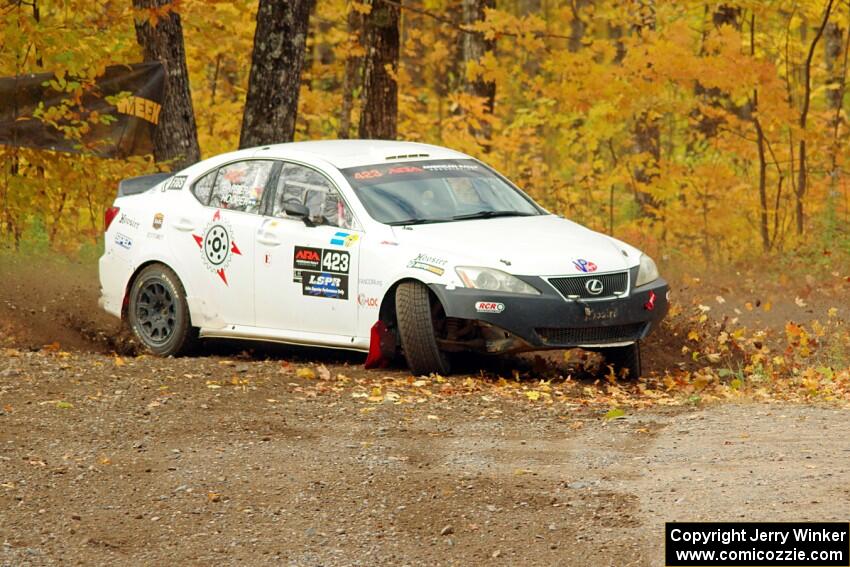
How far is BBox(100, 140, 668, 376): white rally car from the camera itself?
30.3 feet

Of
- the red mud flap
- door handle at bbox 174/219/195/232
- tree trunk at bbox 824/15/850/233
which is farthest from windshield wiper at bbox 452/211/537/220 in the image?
tree trunk at bbox 824/15/850/233

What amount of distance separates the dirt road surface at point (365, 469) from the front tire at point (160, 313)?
1286mm

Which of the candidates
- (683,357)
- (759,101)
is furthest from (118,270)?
(759,101)

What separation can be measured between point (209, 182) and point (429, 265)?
2571 mm

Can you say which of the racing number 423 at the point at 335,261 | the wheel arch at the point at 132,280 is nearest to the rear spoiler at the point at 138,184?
the wheel arch at the point at 132,280

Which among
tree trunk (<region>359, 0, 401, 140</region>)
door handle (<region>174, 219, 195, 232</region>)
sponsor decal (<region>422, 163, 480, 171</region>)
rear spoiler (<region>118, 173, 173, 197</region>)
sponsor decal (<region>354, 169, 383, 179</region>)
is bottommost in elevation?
door handle (<region>174, 219, 195, 232</region>)

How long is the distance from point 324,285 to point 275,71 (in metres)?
5.36

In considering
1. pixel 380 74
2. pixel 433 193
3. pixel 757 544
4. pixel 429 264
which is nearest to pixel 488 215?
pixel 433 193

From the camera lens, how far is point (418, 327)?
940 cm

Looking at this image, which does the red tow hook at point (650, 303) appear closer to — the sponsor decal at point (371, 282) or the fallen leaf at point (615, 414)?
the fallen leaf at point (615, 414)

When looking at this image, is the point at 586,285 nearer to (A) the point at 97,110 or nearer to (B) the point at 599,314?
(B) the point at 599,314

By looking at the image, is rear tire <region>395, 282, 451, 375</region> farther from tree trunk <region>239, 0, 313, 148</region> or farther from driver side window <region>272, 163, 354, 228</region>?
tree trunk <region>239, 0, 313, 148</region>

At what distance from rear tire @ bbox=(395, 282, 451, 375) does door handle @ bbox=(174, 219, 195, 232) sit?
2.26 m

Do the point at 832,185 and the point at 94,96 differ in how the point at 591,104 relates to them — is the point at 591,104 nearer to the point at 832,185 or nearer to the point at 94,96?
the point at 832,185
